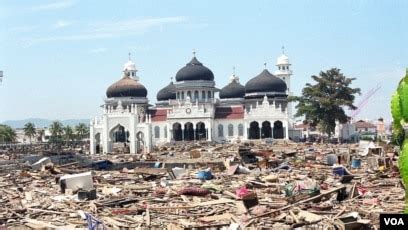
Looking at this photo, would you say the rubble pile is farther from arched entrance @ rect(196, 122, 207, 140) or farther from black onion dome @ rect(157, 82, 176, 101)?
black onion dome @ rect(157, 82, 176, 101)

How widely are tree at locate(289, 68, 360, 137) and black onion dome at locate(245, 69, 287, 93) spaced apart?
7383mm

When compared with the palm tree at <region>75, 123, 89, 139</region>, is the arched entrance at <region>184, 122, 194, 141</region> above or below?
below

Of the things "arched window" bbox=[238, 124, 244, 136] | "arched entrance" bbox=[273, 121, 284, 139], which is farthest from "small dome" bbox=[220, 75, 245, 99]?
"arched entrance" bbox=[273, 121, 284, 139]

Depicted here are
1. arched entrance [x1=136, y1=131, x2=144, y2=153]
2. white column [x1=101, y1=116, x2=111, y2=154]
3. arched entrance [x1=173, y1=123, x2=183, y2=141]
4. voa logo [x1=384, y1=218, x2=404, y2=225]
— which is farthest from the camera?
arched entrance [x1=173, y1=123, x2=183, y2=141]

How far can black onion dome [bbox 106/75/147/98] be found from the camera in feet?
247

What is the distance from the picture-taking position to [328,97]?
6388 centimetres

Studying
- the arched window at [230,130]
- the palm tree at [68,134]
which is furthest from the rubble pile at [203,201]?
the palm tree at [68,134]

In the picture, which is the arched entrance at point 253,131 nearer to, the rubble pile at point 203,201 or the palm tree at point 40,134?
the rubble pile at point 203,201

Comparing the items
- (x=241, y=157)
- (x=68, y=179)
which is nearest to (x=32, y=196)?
(x=68, y=179)

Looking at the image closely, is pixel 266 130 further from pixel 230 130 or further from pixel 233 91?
pixel 233 91

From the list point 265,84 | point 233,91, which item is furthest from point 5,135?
point 265,84

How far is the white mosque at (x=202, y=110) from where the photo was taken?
70.3m

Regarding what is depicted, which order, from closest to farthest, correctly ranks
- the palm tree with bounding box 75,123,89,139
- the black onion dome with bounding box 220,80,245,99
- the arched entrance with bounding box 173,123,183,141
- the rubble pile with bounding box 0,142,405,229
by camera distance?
the rubble pile with bounding box 0,142,405,229
the arched entrance with bounding box 173,123,183,141
the black onion dome with bounding box 220,80,245,99
the palm tree with bounding box 75,123,89,139

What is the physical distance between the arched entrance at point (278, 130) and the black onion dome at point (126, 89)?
1691 centimetres
